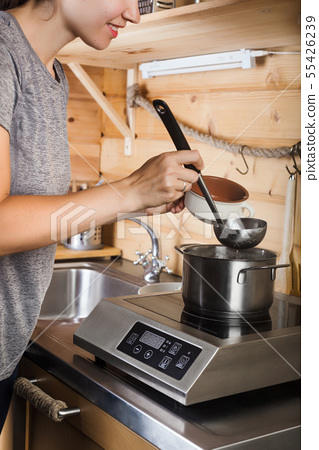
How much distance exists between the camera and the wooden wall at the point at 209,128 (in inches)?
55.9

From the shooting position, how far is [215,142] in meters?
1.60

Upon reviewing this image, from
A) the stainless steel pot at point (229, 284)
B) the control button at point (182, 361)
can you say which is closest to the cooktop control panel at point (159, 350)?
the control button at point (182, 361)

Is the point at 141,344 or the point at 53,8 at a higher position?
the point at 53,8

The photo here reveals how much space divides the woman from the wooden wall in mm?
421

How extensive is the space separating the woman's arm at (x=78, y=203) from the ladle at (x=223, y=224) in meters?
0.09

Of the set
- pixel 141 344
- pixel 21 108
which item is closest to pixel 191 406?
pixel 141 344

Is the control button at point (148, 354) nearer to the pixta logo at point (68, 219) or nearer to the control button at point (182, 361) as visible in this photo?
the control button at point (182, 361)

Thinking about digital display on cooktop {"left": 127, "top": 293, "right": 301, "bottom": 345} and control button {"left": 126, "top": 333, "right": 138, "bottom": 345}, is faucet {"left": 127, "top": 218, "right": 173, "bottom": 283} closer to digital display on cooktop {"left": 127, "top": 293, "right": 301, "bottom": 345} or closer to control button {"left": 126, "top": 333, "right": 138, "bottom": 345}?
digital display on cooktop {"left": 127, "top": 293, "right": 301, "bottom": 345}

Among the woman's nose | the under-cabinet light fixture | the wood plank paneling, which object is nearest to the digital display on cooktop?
the woman's nose

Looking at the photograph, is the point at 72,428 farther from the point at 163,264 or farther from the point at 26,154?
the point at 163,264

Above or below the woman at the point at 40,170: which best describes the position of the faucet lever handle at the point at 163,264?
below

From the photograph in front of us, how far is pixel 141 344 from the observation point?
0.96 m

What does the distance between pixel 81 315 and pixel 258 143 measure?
803 millimetres
